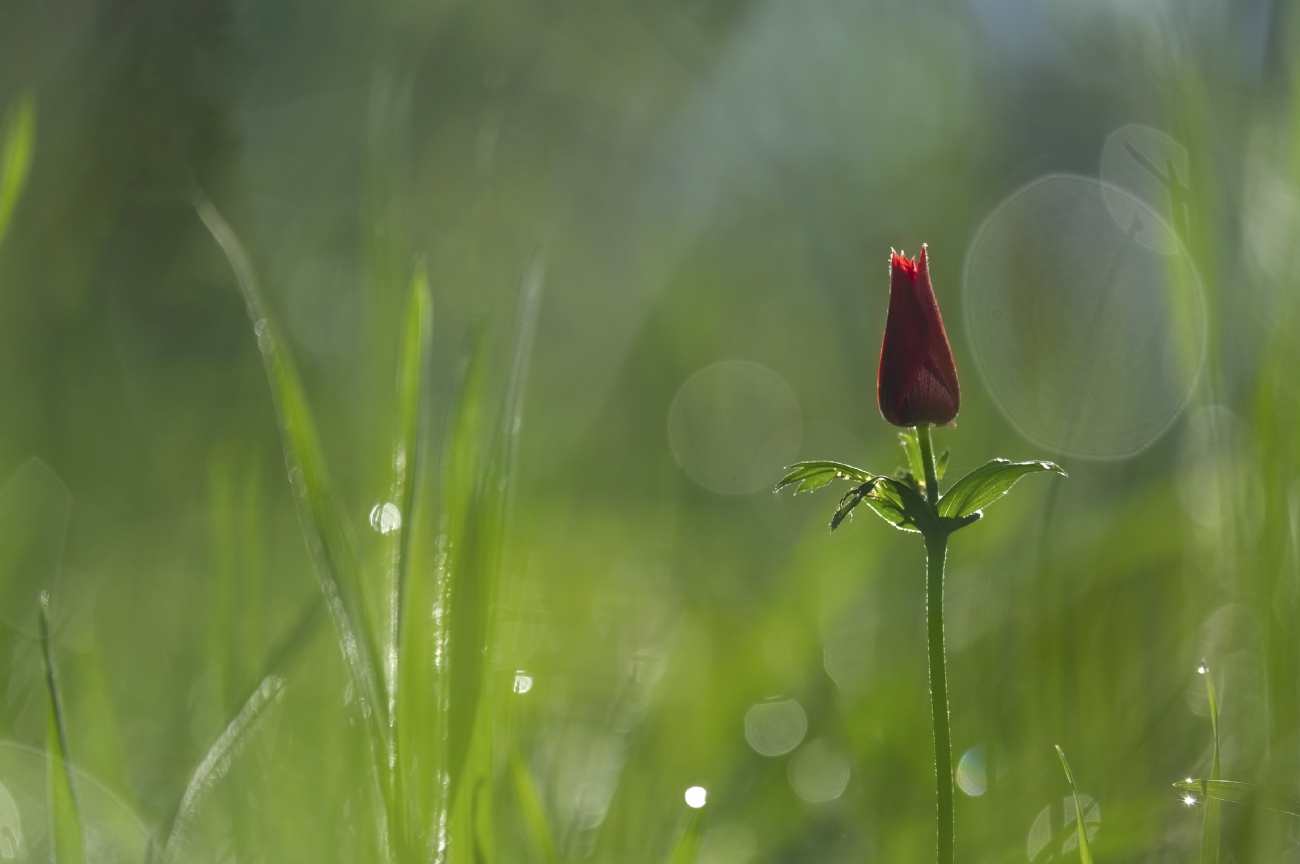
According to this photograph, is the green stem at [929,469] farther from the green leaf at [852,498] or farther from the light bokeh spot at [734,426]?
the light bokeh spot at [734,426]

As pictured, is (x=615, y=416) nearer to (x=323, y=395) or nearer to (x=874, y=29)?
(x=323, y=395)

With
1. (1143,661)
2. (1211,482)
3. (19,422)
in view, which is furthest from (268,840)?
(19,422)

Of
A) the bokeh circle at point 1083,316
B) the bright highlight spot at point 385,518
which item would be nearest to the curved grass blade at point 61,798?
the bright highlight spot at point 385,518

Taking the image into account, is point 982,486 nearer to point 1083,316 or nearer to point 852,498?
point 852,498

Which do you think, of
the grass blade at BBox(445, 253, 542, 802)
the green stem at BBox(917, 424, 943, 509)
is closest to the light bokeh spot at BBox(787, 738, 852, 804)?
the grass blade at BBox(445, 253, 542, 802)

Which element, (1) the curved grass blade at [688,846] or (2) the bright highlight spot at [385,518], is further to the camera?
(2) the bright highlight spot at [385,518]

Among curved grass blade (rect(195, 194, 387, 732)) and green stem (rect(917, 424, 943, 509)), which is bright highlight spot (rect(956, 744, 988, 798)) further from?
curved grass blade (rect(195, 194, 387, 732))

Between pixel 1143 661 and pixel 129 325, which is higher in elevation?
pixel 129 325
